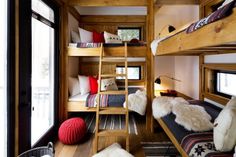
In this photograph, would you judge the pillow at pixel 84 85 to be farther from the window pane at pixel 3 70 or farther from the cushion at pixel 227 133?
the cushion at pixel 227 133

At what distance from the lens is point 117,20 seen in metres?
4.95

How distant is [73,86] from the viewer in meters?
3.95

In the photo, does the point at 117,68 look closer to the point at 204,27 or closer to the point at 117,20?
the point at 117,20

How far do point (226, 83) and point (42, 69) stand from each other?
9.28ft

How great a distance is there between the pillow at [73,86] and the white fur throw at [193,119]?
2.20m

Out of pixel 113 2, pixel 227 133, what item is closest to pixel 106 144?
pixel 227 133

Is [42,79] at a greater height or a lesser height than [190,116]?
greater

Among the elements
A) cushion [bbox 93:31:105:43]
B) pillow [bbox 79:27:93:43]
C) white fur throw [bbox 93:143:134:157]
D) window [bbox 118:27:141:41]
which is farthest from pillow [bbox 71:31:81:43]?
white fur throw [bbox 93:143:134:157]

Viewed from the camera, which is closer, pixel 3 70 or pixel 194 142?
pixel 194 142

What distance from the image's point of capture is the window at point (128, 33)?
5086mm

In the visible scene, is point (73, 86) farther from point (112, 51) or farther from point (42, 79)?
point (112, 51)

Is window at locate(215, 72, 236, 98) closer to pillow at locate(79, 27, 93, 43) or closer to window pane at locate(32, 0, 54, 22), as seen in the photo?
pillow at locate(79, 27, 93, 43)

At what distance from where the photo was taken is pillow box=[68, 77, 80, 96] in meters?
3.89

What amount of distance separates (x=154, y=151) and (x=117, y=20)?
3370mm
